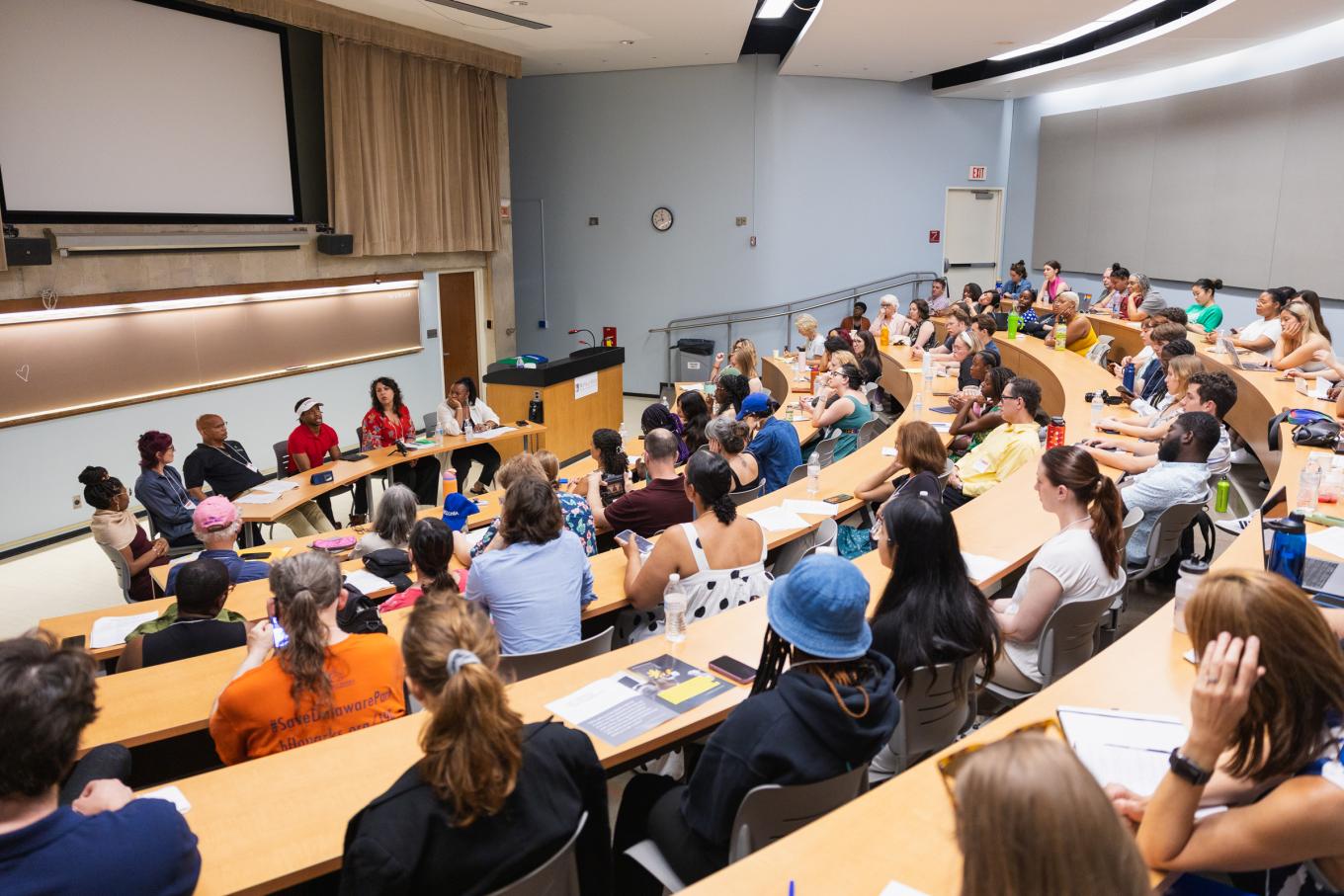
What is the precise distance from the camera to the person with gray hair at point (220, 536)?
4.57 meters

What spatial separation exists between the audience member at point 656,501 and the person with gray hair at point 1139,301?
7.36 m

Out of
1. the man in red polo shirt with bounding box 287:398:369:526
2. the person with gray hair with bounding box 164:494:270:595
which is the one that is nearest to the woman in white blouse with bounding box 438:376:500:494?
the man in red polo shirt with bounding box 287:398:369:526

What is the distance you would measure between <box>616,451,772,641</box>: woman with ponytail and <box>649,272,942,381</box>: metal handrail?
9.31 m

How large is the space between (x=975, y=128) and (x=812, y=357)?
5870 millimetres

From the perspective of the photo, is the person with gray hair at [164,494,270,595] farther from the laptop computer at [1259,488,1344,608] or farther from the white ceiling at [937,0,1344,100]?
the white ceiling at [937,0,1344,100]

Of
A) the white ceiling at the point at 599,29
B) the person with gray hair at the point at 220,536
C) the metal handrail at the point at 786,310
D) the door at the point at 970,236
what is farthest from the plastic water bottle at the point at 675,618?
the door at the point at 970,236

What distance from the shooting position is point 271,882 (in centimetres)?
215

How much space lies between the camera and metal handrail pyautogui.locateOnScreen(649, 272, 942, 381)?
43.1 feet

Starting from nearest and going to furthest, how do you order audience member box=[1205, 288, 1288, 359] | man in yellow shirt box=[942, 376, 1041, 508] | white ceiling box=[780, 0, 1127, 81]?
man in yellow shirt box=[942, 376, 1041, 508]
audience member box=[1205, 288, 1288, 359]
white ceiling box=[780, 0, 1127, 81]

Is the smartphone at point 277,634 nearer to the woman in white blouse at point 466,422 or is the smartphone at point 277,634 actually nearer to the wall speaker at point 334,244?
the woman in white blouse at point 466,422

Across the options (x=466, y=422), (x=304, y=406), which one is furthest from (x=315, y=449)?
(x=466, y=422)

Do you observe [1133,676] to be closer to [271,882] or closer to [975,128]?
[271,882]

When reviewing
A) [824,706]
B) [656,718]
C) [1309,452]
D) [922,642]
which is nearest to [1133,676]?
[922,642]

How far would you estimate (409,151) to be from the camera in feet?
34.4
